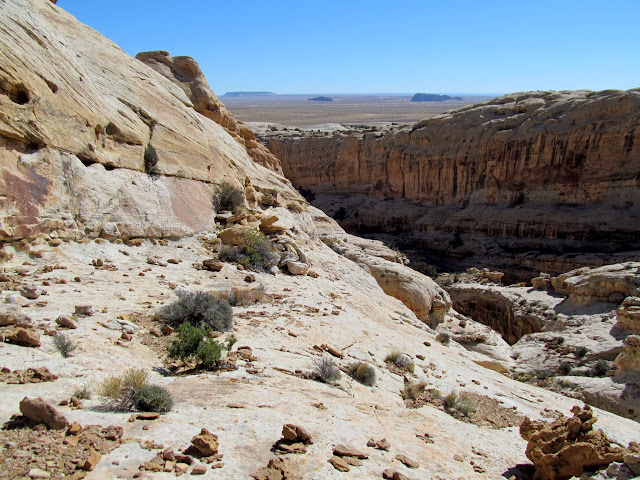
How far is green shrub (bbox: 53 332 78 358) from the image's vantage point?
5.19 metres

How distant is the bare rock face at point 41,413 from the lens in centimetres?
370

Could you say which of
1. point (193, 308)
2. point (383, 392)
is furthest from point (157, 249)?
point (383, 392)

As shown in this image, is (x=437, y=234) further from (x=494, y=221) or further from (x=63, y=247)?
(x=63, y=247)

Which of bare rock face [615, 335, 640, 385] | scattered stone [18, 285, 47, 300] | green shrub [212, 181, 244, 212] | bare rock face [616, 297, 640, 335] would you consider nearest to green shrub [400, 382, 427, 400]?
scattered stone [18, 285, 47, 300]

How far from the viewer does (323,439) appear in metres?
4.57

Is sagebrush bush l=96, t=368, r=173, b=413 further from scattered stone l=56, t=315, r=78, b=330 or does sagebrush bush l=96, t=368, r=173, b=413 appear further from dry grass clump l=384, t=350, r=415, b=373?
dry grass clump l=384, t=350, r=415, b=373

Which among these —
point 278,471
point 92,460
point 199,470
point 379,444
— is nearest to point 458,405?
point 379,444

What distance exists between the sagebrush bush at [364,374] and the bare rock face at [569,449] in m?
2.36

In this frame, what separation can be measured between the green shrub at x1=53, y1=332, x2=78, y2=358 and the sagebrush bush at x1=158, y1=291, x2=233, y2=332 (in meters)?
1.73

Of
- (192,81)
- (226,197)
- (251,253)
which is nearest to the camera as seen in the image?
(251,253)

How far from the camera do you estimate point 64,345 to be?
5211 millimetres

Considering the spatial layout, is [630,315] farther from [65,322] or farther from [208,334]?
[65,322]

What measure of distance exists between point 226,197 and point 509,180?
33924 millimetres

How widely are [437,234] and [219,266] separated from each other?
35.4m
